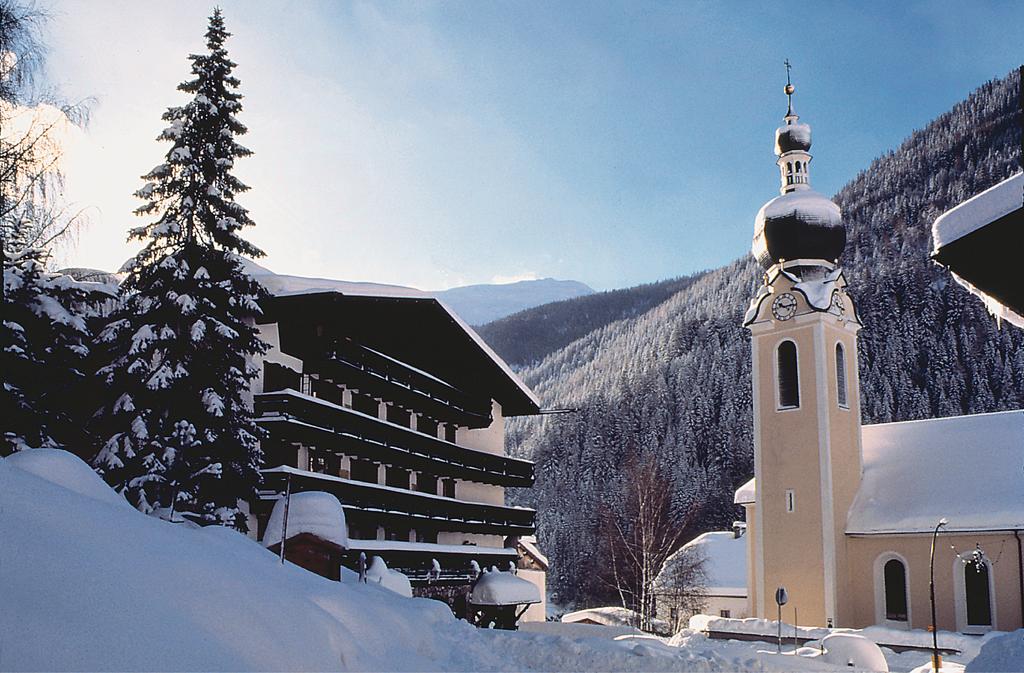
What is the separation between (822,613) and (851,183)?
128m

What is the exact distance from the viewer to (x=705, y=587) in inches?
2162

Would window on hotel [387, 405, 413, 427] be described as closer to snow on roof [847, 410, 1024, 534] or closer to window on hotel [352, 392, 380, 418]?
window on hotel [352, 392, 380, 418]

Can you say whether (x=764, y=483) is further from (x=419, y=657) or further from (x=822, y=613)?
(x=419, y=657)

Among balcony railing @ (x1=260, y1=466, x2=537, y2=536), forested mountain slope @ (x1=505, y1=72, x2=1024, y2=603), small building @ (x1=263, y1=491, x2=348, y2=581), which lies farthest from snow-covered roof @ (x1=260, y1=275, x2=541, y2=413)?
forested mountain slope @ (x1=505, y1=72, x2=1024, y2=603)

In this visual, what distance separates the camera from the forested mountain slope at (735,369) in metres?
95.2

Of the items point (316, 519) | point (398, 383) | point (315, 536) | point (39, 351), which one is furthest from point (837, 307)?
point (39, 351)

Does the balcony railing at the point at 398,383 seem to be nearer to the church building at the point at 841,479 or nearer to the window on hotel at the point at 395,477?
the window on hotel at the point at 395,477

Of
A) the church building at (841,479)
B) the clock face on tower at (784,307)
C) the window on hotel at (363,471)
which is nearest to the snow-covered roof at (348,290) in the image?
the window on hotel at (363,471)

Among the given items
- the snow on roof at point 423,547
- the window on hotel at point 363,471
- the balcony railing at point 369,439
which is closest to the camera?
the balcony railing at point 369,439

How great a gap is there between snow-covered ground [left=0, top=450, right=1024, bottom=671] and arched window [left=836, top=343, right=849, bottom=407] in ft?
96.8

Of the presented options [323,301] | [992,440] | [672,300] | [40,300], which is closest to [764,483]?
[992,440]

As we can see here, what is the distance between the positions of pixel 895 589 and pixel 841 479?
432cm

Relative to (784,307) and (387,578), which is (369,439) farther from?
(784,307)

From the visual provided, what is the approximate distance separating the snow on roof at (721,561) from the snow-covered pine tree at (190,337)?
116ft
